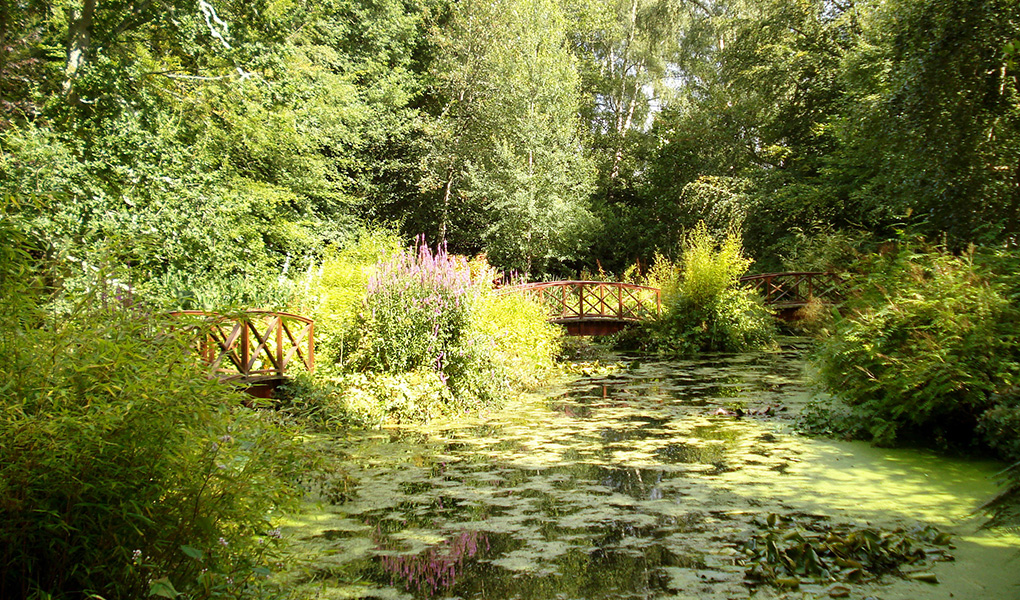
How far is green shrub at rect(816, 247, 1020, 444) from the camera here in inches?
189

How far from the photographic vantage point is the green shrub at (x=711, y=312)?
1280cm

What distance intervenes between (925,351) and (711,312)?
7.88 meters

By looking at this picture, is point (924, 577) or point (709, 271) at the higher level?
point (709, 271)

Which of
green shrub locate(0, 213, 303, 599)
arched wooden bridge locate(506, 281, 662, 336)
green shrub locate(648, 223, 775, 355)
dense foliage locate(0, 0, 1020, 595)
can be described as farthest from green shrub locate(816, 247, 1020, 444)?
arched wooden bridge locate(506, 281, 662, 336)

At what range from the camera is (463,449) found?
5.57m

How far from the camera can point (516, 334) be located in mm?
9336

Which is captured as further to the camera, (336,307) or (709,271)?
(709,271)

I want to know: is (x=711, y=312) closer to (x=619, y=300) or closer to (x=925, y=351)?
(x=619, y=300)

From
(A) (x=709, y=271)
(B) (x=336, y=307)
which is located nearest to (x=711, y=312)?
(A) (x=709, y=271)

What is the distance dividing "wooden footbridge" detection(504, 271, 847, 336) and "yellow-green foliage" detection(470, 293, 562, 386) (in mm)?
775

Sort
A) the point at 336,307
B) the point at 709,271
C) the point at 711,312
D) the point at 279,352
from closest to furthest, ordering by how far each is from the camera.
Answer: the point at 279,352, the point at 336,307, the point at 709,271, the point at 711,312

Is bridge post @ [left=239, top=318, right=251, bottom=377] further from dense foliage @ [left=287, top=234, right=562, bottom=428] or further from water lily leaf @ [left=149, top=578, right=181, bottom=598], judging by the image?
water lily leaf @ [left=149, top=578, right=181, bottom=598]

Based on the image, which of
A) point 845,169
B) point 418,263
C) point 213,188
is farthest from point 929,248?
point 845,169

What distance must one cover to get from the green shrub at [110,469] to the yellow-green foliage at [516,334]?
5248mm
